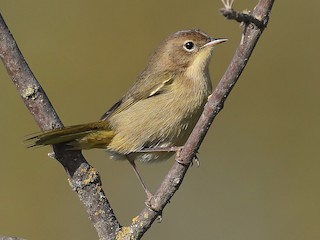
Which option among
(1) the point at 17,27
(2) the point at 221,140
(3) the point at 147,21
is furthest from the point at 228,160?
(1) the point at 17,27

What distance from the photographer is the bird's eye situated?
12.1ft

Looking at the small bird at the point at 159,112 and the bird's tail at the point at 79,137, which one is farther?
the small bird at the point at 159,112

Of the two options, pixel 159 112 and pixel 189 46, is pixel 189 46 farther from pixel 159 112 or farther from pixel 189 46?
pixel 159 112

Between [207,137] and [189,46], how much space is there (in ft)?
7.73

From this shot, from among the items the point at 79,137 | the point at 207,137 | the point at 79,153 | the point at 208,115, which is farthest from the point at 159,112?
the point at 207,137

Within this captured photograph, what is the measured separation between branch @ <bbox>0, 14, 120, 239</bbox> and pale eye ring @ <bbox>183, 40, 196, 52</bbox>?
3.74 ft

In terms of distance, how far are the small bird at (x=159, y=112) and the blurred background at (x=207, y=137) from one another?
1.70 metres

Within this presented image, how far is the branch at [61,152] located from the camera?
2.50 m

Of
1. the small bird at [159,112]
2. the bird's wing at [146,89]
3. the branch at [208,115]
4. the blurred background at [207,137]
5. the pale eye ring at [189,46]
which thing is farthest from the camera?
the blurred background at [207,137]

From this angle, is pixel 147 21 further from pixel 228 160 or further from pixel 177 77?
pixel 177 77

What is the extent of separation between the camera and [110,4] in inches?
253

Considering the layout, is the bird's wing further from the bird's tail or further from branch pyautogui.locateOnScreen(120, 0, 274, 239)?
branch pyautogui.locateOnScreen(120, 0, 274, 239)

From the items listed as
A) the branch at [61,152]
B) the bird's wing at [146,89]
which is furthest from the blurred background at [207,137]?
the branch at [61,152]

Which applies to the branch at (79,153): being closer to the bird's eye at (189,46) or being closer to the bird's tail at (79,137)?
the bird's tail at (79,137)
